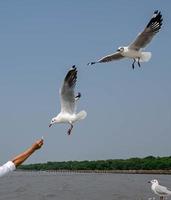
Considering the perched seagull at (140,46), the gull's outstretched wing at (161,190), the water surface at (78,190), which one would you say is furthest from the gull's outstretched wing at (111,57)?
the water surface at (78,190)

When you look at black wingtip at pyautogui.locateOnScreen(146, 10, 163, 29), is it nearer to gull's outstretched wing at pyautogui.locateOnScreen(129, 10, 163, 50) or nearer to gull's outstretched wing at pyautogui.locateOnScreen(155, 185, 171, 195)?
gull's outstretched wing at pyautogui.locateOnScreen(129, 10, 163, 50)

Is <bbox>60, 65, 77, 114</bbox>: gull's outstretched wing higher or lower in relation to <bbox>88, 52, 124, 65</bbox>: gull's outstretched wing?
lower

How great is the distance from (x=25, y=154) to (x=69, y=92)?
2.13 metres

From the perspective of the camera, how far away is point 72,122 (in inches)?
201

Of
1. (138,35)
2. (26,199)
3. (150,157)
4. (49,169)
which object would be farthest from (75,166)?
(138,35)

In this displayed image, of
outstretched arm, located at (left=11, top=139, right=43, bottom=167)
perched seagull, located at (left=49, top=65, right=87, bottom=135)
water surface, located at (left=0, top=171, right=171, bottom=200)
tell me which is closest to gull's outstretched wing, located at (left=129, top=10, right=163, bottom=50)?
perched seagull, located at (left=49, top=65, right=87, bottom=135)

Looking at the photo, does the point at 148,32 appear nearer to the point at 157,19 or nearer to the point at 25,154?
the point at 157,19

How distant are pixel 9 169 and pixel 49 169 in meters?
158

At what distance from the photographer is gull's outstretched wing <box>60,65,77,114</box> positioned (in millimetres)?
5211

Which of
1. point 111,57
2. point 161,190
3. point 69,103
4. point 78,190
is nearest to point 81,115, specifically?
point 69,103

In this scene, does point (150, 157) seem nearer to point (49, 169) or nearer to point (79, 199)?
point (49, 169)

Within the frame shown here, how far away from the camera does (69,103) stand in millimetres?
5520

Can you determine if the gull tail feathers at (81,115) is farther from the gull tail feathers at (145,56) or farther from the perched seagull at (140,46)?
the gull tail feathers at (145,56)

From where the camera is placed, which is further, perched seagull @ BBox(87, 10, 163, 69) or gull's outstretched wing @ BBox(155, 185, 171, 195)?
gull's outstretched wing @ BBox(155, 185, 171, 195)
